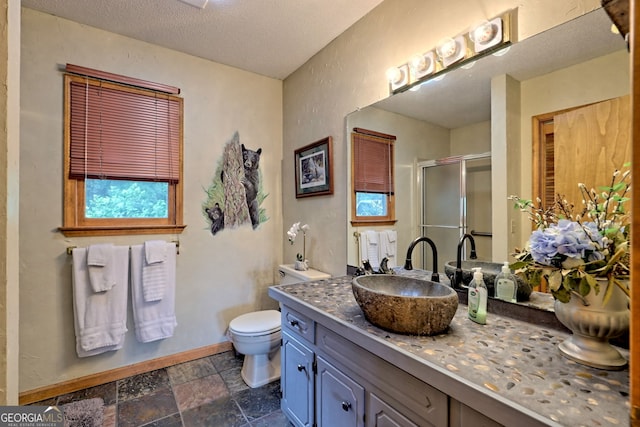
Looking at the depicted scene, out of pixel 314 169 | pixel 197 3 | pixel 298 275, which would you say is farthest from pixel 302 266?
pixel 197 3

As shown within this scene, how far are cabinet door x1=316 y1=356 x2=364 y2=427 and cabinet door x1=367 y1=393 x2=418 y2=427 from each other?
0.04 m

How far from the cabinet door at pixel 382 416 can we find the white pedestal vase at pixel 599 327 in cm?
54

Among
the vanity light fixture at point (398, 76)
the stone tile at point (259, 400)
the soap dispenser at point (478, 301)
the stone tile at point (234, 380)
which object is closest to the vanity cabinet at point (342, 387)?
the stone tile at point (259, 400)

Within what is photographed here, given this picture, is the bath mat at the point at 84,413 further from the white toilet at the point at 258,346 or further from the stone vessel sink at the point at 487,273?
the stone vessel sink at the point at 487,273

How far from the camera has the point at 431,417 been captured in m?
0.85

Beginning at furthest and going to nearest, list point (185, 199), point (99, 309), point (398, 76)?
1. point (185, 199)
2. point (99, 309)
3. point (398, 76)

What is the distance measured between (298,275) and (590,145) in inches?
73.7

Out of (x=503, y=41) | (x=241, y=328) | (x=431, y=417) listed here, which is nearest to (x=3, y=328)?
(x=431, y=417)

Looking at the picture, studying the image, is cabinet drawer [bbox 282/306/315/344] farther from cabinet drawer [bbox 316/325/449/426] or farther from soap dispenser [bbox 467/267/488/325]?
soap dispenser [bbox 467/267/488/325]

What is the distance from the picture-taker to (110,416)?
1765mm

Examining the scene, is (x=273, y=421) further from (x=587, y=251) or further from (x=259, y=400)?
(x=587, y=251)

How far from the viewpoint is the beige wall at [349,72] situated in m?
1.27

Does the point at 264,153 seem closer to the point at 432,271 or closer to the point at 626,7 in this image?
the point at 432,271

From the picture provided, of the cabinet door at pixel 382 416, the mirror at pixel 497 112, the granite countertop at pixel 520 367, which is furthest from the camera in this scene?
the mirror at pixel 497 112
